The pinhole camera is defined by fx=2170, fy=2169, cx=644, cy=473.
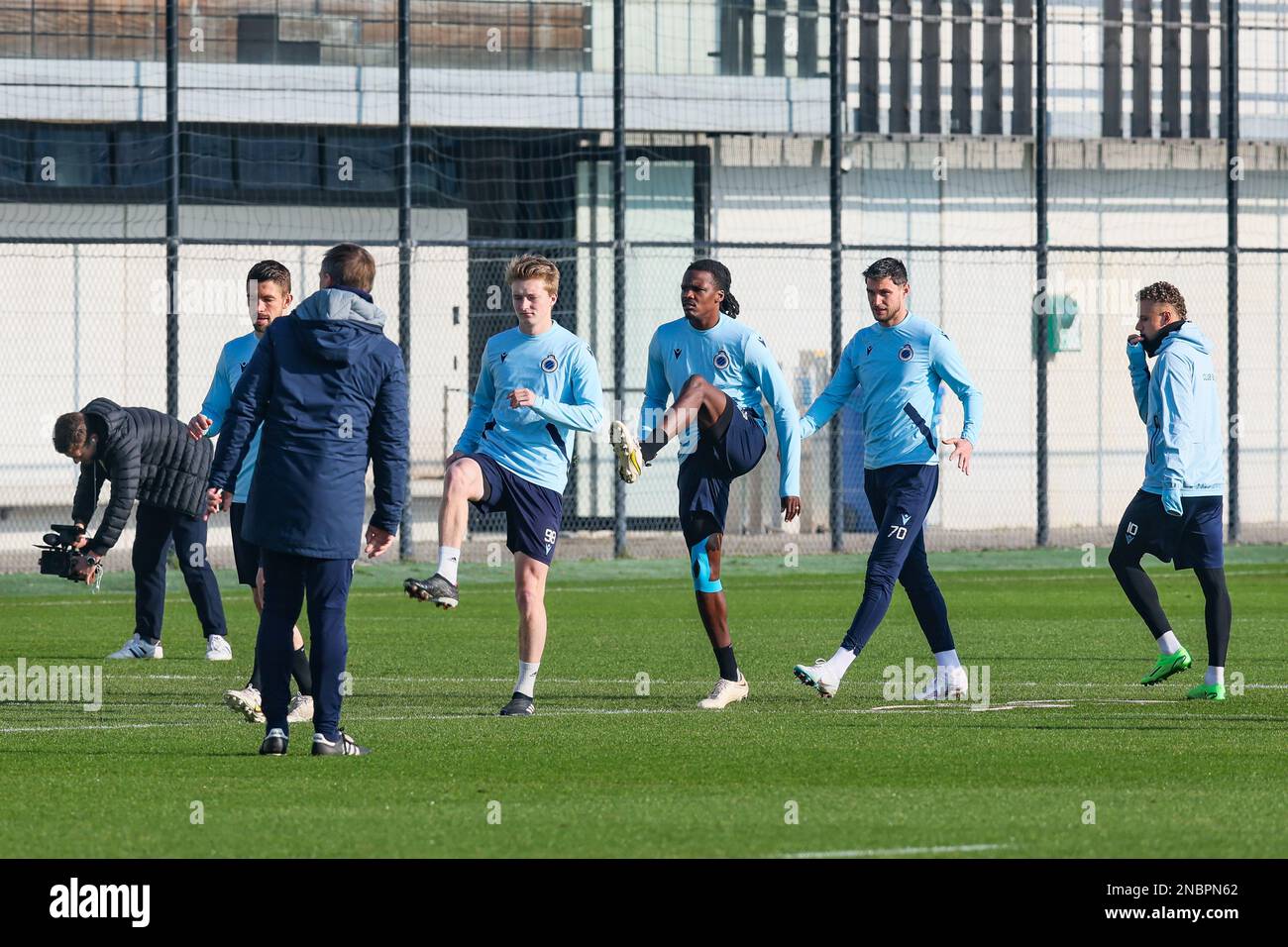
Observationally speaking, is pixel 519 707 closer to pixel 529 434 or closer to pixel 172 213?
pixel 529 434

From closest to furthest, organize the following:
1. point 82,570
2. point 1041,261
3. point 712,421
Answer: point 712,421 < point 82,570 < point 1041,261

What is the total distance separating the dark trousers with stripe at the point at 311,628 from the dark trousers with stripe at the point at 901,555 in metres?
3.00

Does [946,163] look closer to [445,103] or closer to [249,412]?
[445,103]

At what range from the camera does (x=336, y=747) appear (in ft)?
28.5

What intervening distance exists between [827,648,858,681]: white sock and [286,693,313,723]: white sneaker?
251 cm

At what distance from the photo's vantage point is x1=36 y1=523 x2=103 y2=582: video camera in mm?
12727

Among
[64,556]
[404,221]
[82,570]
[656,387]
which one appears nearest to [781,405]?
[656,387]

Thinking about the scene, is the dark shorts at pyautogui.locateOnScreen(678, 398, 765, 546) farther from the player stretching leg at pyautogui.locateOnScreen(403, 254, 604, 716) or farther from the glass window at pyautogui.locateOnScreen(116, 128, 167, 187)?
the glass window at pyautogui.locateOnScreen(116, 128, 167, 187)

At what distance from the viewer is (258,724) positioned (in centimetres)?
978

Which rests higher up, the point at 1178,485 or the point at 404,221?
the point at 404,221

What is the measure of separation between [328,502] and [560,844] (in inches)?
94.5

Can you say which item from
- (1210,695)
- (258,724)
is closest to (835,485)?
(1210,695)

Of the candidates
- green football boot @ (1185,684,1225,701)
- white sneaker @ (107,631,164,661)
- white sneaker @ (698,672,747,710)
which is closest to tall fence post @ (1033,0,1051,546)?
white sneaker @ (107,631,164,661)

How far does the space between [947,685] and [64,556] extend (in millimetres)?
5362
